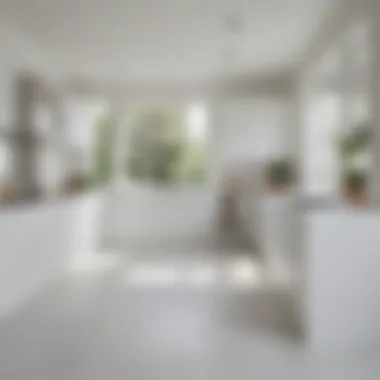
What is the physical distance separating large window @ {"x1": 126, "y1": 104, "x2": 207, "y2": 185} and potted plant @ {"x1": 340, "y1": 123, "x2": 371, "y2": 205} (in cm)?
395

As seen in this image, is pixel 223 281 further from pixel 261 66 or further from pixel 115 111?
pixel 115 111

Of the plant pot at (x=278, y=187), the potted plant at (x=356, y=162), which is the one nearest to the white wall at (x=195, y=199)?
the plant pot at (x=278, y=187)

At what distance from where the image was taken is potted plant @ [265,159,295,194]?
26.4 ft

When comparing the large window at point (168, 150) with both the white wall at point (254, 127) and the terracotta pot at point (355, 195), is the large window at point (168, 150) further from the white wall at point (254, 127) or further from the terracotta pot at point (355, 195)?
the terracotta pot at point (355, 195)

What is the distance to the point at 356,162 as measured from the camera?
528cm

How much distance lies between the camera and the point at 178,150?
9.32m

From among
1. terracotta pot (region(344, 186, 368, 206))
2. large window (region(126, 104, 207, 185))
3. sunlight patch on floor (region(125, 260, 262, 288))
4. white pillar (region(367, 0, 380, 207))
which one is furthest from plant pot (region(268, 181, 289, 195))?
terracotta pot (region(344, 186, 368, 206))

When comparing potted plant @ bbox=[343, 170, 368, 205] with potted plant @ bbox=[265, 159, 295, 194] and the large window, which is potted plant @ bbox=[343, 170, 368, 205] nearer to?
potted plant @ bbox=[265, 159, 295, 194]

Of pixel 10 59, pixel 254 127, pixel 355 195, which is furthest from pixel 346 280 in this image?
pixel 254 127

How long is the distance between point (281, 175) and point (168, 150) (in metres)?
2.22

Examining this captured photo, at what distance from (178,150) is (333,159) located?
3443 mm

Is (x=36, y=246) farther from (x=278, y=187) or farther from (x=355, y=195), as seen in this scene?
(x=278, y=187)

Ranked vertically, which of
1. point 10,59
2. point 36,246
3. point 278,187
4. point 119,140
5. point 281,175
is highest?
point 10,59

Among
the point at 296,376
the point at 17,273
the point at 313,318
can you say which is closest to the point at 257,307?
the point at 313,318
